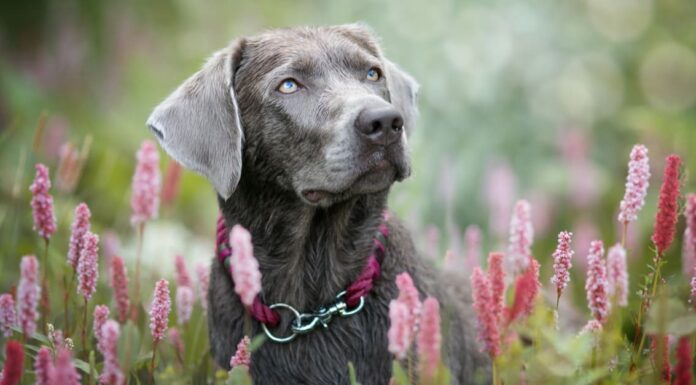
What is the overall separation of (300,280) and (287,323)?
214 millimetres

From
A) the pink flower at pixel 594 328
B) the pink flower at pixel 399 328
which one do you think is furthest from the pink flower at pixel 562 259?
the pink flower at pixel 399 328

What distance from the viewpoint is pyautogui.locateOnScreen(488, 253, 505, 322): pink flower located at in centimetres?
240

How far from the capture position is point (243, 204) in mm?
3730

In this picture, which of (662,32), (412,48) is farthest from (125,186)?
(662,32)

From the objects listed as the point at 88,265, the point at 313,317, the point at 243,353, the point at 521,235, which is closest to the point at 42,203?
the point at 88,265

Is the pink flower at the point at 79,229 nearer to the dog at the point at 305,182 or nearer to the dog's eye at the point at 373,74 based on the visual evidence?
the dog at the point at 305,182

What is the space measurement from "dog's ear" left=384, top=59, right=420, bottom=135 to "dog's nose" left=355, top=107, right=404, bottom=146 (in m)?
0.81

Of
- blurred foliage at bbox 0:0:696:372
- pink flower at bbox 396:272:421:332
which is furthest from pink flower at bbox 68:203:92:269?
blurred foliage at bbox 0:0:696:372

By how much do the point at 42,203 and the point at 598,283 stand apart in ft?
6.20

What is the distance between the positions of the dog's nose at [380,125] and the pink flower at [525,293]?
886 mm

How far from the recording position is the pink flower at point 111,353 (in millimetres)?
2350

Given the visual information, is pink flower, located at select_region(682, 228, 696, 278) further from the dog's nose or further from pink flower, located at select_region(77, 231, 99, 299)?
pink flower, located at select_region(77, 231, 99, 299)

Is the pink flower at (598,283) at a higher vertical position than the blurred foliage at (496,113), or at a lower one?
lower

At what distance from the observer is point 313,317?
352 cm
